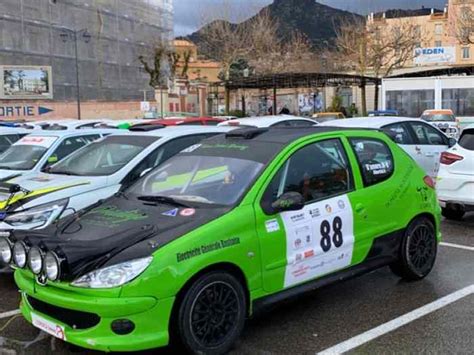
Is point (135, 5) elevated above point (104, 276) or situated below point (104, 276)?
above

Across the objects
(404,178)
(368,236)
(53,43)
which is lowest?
(368,236)

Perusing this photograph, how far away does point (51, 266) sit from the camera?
3.93m

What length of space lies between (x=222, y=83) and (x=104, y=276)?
137 feet

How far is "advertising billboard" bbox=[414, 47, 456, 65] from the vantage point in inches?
2355

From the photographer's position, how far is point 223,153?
5.08 meters

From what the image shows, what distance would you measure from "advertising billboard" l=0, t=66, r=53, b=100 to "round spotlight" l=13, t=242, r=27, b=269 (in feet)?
115

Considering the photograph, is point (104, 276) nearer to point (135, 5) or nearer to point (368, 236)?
point (368, 236)

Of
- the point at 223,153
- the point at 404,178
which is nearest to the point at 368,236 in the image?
the point at 404,178

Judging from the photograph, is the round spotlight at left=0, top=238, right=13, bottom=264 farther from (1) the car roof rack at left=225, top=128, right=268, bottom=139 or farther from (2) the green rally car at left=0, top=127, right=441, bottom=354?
(1) the car roof rack at left=225, top=128, right=268, bottom=139

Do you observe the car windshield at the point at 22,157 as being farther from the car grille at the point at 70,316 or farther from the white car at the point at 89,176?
the car grille at the point at 70,316

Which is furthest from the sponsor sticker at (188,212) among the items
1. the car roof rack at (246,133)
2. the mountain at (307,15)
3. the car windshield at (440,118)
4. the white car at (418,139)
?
the mountain at (307,15)

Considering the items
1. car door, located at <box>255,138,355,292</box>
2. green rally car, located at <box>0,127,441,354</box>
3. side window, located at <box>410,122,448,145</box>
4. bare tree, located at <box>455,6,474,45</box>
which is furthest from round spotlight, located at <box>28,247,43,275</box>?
bare tree, located at <box>455,6,474,45</box>

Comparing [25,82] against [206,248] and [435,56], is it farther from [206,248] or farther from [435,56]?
[435,56]

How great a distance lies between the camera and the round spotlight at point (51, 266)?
12.8 ft
